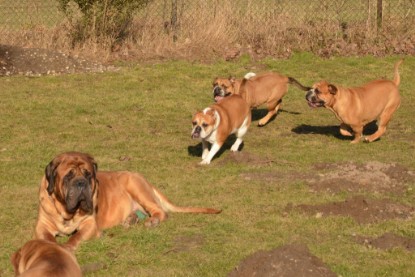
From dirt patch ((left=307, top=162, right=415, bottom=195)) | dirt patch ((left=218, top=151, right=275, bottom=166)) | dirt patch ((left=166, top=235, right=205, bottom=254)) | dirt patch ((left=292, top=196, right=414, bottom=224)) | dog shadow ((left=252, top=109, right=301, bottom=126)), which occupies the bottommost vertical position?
dog shadow ((left=252, top=109, right=301, bottom=126))

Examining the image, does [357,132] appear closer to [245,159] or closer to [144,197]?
[245,159]

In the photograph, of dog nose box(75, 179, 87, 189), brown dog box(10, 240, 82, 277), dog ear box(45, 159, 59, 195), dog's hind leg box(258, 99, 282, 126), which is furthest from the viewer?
dog's hind leg box(258, 99, 282, 126)

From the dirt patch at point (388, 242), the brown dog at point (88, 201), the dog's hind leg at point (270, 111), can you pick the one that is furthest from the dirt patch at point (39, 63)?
the dirt patch at point (388, 242)

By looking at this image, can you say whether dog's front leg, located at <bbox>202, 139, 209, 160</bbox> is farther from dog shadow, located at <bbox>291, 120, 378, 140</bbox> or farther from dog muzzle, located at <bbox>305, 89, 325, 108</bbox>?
dog shadow, located at <bbox>291, 120, 378, 140</bbox>

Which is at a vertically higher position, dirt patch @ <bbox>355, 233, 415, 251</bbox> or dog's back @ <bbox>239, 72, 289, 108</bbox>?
dirt patch @ <bbox>355, 233, 415, 251</bbox>

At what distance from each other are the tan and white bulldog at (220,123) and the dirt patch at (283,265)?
4.94 metres

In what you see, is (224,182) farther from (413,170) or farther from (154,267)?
(154,267)

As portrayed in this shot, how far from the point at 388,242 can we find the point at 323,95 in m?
5.73

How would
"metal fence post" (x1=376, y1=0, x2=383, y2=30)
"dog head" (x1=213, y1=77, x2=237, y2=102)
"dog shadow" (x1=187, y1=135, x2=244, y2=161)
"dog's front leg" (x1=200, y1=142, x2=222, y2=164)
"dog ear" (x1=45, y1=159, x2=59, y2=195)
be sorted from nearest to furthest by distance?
"dog ear" (x1=45, y1=159, x2=59, y2=195) < "dog's front leg" (x1=200, y1=142, x2=222, y2=164) < "dog shadow" (x1=187, y1=135, x2=244, y2=161) < "dog head" (x1=213, y1=77, x2=237, y2=102) < "metal fence post" (x1=376, y1=0, x2=383, y2=30)

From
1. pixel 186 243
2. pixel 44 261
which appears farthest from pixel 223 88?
pixel 44 261

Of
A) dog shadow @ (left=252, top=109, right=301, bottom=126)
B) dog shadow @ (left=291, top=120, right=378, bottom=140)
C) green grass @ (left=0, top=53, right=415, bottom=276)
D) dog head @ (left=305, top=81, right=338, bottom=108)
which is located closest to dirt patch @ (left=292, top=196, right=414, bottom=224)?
green grass @ (left=0, top=53, right=415, bottom=276)

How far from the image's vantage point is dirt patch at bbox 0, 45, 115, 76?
58.1 ft

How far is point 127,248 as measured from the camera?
7.77 m

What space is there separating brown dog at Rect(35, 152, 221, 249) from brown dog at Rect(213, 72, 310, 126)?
19.5ft
